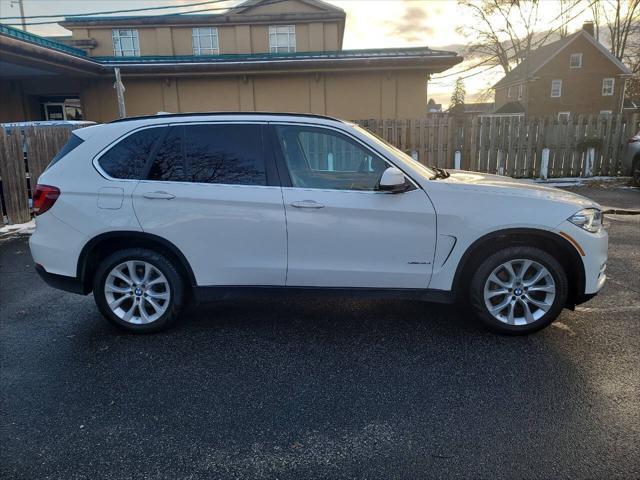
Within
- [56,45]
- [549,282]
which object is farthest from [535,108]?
[549,282]

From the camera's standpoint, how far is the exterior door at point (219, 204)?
3797 mm

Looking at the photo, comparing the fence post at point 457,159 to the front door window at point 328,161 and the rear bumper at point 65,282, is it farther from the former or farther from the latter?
the rear bumper at point 65,282

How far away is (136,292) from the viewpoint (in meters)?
4.04

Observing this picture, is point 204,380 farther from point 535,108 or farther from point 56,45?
point 535,108

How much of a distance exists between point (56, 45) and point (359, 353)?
1462 cm

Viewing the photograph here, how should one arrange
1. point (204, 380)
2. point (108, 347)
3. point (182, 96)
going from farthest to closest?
1. point (182, 96)
2. point (108, 347)
3. point (204, 380)

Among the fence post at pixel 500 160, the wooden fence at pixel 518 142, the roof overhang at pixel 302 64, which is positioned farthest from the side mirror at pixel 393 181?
the roof overhang at pixel 302 64

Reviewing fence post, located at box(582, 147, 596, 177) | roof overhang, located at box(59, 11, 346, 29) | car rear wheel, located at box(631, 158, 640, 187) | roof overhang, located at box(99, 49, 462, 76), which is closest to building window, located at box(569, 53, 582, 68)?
roof overhang, located at box(59, 11, 346, 29)

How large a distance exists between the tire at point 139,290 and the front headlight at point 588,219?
337cm

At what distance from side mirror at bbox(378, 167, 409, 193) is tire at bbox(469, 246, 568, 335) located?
96 centimetres

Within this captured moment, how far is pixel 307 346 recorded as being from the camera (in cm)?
382

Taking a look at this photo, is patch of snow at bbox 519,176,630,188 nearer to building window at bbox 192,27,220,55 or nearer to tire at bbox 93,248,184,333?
tire at bbox 93,248,184,333

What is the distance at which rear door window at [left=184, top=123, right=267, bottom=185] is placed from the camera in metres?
3.88

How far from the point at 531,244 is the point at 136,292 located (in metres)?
3.43
